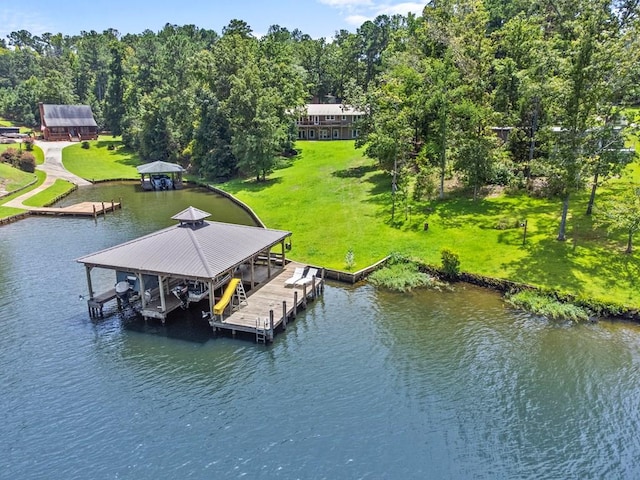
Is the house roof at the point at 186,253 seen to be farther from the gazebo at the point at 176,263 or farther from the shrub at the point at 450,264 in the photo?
the shrub at the point at 450,264

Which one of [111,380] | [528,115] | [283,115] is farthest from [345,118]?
[111,380]

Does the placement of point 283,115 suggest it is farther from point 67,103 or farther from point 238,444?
point 67,103

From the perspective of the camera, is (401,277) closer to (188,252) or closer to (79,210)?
(188,252)

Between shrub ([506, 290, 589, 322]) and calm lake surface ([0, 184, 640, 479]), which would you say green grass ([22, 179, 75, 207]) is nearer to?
calm lake surface ([0, 184, 640, 479])

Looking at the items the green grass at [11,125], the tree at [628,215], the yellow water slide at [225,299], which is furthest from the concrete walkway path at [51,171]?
the tree at [628,215]

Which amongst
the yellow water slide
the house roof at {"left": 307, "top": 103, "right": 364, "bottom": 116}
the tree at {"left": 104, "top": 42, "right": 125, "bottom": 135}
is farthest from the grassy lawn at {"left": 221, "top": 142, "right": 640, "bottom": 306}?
the tree at {"left": 104, "top": 42, "right": 125, "bottom": 135}
